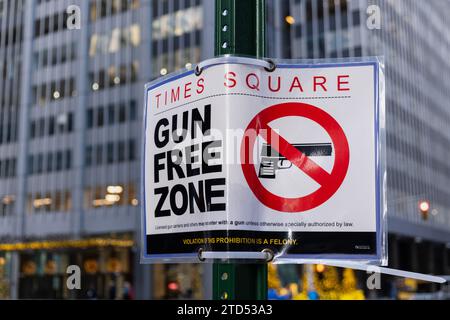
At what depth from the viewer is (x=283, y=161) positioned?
9.14 ft

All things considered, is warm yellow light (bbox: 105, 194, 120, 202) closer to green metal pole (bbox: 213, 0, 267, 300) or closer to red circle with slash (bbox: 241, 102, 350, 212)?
green metal pole (bbox: 213, 0, 267, 300)

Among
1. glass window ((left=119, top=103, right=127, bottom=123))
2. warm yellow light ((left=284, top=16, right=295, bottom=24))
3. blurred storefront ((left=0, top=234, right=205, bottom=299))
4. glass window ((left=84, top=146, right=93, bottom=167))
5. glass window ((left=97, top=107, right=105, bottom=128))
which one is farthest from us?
warm yellow light ((left=284, top=16, right=295, bottom=24))

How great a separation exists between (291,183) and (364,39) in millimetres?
54001

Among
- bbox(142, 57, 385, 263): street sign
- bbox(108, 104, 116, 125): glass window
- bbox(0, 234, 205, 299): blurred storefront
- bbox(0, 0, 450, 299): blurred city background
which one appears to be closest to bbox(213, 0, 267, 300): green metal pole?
bbox(142, 57, 385, 263): street sign

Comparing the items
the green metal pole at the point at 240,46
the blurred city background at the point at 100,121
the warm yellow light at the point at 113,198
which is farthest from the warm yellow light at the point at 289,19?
the green metal pole at the point at 240,46

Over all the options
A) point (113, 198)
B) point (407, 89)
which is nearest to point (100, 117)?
point (113, 198)

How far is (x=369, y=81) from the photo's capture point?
113 inches

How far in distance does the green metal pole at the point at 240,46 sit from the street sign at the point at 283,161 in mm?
109

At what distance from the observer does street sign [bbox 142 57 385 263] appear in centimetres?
272

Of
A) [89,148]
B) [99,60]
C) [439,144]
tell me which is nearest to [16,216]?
[89,148]

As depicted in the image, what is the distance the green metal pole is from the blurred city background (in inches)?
1510

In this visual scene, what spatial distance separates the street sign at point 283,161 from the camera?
2719mm

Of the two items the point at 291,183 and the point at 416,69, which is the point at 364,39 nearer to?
the point at 416,69
